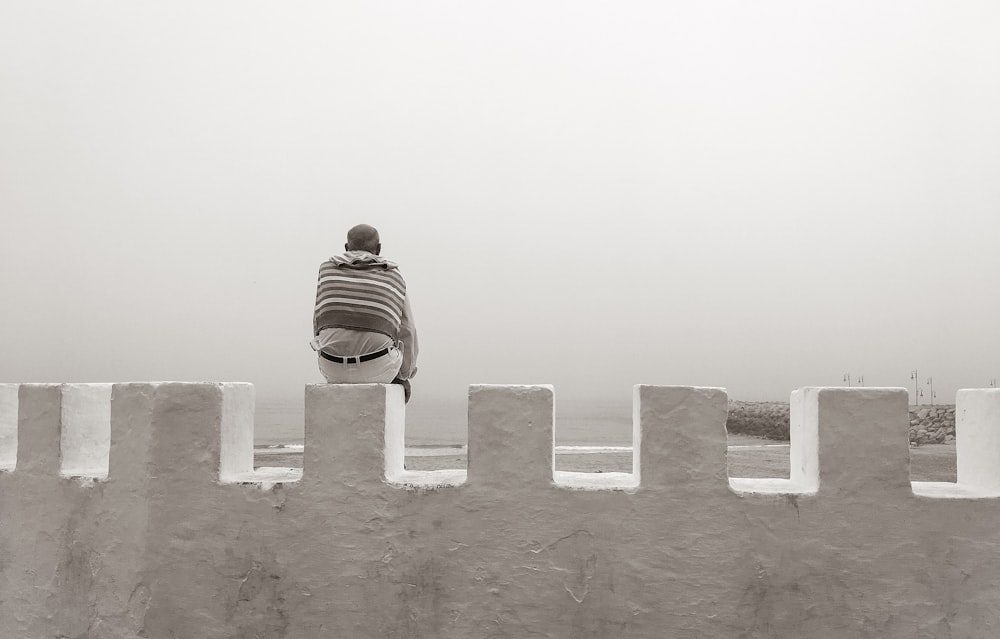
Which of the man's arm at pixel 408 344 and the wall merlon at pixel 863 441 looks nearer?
the wall merlon at pixel 863 441

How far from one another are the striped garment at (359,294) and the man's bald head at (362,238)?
0.11 metres

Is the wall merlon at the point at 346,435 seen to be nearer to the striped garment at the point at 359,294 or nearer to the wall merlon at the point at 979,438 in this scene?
the striped garment at the point at 359,294

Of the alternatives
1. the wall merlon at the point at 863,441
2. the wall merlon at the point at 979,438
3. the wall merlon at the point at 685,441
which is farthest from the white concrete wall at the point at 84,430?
the wall merlon at the point at 979,438

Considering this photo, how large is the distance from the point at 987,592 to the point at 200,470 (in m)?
3.74

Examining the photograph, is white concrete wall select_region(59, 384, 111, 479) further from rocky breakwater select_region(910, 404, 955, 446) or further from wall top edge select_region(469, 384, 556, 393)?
rocky breakwater select_region(910, 404, 955, 446)

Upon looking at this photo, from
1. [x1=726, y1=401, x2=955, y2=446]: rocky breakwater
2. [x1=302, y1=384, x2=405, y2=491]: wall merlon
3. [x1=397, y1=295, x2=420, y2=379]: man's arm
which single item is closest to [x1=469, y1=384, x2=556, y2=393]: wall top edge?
[x1=302, y1=384, x2=405, y2=491]: wall merlon

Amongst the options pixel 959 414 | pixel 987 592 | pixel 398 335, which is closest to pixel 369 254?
pixel 398 335

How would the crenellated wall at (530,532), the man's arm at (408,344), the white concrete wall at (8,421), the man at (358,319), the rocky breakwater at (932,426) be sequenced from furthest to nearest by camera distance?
the rocky breakwater at (932,426) → the man's arm at (408,344) → the white concrete wall at (8,421) → the man at (358,319) → the crenellated wall at (530,532)

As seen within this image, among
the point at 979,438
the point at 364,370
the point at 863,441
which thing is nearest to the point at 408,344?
the point at 364,370

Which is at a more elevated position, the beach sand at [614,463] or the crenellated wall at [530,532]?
the crenellated wall at [530,532]

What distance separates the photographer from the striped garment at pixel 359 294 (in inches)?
145

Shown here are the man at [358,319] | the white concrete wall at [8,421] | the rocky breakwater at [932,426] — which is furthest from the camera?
the rocky breakwater at [932,426]

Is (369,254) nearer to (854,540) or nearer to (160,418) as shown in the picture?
(160,418)

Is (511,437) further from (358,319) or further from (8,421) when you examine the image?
(8,421)
